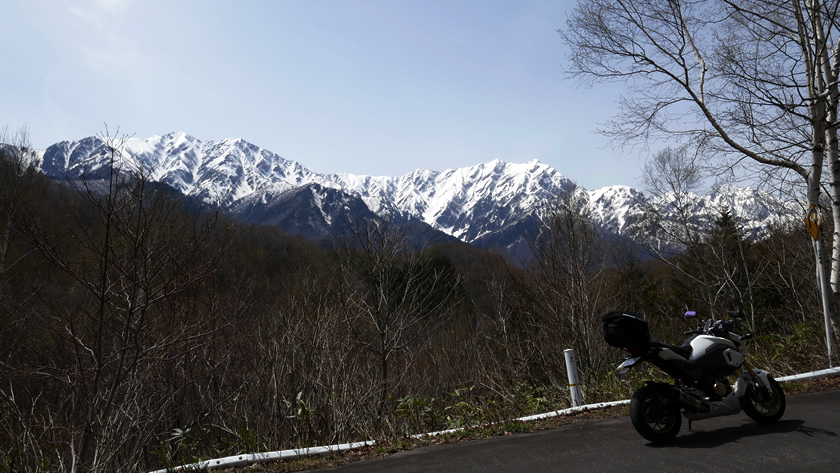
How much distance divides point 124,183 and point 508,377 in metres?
7.85

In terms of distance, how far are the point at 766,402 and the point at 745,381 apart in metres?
0.36

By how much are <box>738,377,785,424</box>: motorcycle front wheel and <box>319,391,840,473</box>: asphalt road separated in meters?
0.09

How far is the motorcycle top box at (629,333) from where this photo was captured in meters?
4.83

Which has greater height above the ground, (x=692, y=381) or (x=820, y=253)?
(x=820, y=253)

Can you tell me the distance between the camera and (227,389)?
1027cm

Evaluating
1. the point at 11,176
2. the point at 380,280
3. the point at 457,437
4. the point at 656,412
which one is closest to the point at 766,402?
the point at 656,412

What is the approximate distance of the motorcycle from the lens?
4.75 metres

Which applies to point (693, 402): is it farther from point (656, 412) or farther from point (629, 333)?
point (629, 333)

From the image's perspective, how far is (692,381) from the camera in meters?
5.02

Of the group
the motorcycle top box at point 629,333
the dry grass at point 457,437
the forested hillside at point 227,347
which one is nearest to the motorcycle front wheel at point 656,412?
the motorcycle top box at point 629,333

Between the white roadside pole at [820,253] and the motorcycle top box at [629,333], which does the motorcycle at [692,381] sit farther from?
the white roadside pole at [820,253]

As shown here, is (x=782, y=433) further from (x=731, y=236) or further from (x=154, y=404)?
(x=731, y=236)

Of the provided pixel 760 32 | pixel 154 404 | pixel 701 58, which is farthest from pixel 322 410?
pixel 760 32

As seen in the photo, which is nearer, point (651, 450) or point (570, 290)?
point (651, 450)
